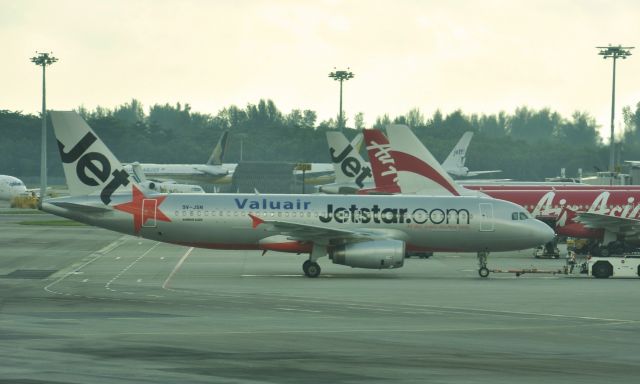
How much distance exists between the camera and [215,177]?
173 meters

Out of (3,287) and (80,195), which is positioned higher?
(80,195)

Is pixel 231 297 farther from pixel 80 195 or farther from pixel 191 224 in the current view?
pixel 80 195

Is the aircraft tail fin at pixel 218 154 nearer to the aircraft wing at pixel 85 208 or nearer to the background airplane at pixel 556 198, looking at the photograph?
the background airplane at pixel 556 198

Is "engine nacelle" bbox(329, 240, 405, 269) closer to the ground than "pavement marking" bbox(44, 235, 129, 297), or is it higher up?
higher up

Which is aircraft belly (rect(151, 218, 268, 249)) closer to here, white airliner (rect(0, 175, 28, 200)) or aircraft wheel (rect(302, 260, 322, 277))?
aircraft wheel (rect(302, 260, 322, 277))

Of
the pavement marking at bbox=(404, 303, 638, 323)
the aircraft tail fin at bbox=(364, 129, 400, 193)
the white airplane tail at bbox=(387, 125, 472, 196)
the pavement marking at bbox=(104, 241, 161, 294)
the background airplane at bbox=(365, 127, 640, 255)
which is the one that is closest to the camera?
the pavement marking at bbox=(404, 303, 638, 323)

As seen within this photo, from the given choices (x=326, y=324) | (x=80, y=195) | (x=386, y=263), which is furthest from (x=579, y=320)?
(x=80, y=195)

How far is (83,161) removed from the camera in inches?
2089

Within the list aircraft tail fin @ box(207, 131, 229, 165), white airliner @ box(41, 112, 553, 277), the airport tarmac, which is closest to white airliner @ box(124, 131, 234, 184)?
aircraft tail fin @ box(207, 131, 229, 165)

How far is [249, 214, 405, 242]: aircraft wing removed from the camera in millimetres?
49719

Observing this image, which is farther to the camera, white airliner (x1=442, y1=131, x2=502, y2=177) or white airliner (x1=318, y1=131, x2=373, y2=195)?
white airliner (x1=442, y1=131, x2=502, y2=177)

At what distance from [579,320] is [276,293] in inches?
496

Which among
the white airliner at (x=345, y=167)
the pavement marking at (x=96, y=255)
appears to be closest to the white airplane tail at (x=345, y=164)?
the white airliner at (x=345, y=167)

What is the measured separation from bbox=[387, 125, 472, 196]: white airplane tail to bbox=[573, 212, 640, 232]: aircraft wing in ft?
25.6
